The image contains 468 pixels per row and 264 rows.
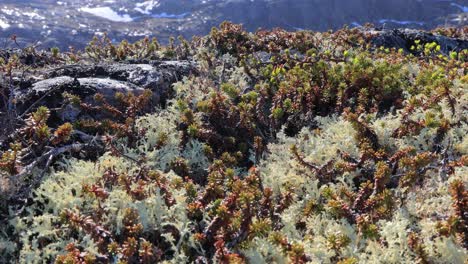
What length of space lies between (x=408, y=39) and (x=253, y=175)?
423 inches

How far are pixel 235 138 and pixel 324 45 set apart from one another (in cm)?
550

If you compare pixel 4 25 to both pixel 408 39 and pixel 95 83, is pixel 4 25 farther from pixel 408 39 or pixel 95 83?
pixel 95 83

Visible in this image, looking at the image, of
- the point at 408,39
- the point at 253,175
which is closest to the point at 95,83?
the point at 253,175

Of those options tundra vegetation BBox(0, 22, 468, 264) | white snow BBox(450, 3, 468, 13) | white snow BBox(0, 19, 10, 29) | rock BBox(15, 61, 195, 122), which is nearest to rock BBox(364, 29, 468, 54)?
tundra vegetation BBox(0, 22, 468, 264)

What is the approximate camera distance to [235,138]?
22.3ft

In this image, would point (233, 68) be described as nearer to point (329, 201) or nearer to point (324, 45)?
point (324, 45)

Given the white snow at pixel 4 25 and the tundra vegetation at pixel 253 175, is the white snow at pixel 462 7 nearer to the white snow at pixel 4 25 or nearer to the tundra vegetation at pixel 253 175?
the white snow at pixel 4 25

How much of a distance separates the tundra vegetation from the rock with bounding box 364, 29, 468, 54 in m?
5.81

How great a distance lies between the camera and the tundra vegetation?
163 inches

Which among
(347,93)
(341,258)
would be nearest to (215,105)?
(347,93)

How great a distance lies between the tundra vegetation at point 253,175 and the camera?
4137 millimetres

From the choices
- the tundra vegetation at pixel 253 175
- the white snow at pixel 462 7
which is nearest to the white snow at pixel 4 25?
the tundra vegetation at pixel 253 175

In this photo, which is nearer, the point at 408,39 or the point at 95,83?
the point at 95,83

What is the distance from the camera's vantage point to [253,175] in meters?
5.14
